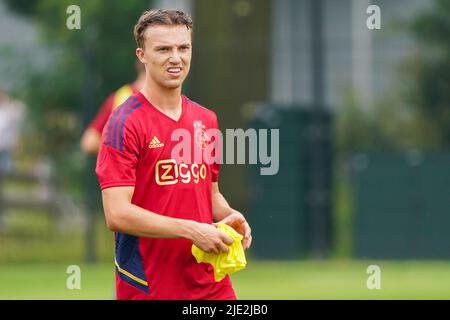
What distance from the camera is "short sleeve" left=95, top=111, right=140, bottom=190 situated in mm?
5102

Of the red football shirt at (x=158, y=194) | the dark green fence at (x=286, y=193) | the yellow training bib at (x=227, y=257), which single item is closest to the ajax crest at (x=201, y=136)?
the red football shirt at (x=158, y=194)

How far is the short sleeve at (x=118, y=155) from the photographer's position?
16.7 feet

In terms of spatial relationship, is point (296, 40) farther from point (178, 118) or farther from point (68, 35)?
point (178, 118)

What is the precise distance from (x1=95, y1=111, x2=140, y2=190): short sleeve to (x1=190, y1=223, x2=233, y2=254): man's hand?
1.29 feet

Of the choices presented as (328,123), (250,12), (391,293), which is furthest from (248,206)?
(391,293)

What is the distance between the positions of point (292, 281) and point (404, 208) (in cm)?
240

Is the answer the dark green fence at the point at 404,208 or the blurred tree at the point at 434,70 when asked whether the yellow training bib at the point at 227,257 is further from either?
the blurred tree at the point at 434,70

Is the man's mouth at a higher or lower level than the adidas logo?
higher

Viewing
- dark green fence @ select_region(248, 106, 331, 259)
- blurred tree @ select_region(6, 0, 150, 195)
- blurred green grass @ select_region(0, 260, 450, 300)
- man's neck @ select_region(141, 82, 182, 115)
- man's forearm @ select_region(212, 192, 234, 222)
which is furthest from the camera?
blurred tree @ select_region(6, 0, 150, 195)

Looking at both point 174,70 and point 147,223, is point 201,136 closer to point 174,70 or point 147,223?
point 174,70

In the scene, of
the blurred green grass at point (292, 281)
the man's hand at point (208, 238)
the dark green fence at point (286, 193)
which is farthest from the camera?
the dark green fence at point (286, 193)

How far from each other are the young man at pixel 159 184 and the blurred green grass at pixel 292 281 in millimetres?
5388

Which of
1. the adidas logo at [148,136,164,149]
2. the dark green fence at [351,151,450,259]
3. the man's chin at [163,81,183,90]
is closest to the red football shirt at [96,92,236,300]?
the adidas logo at [148,136,164,149]

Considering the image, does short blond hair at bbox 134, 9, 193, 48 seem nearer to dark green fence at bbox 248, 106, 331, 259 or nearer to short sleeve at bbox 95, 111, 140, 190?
short sleeve at bbox 95, 111, 140, 190
